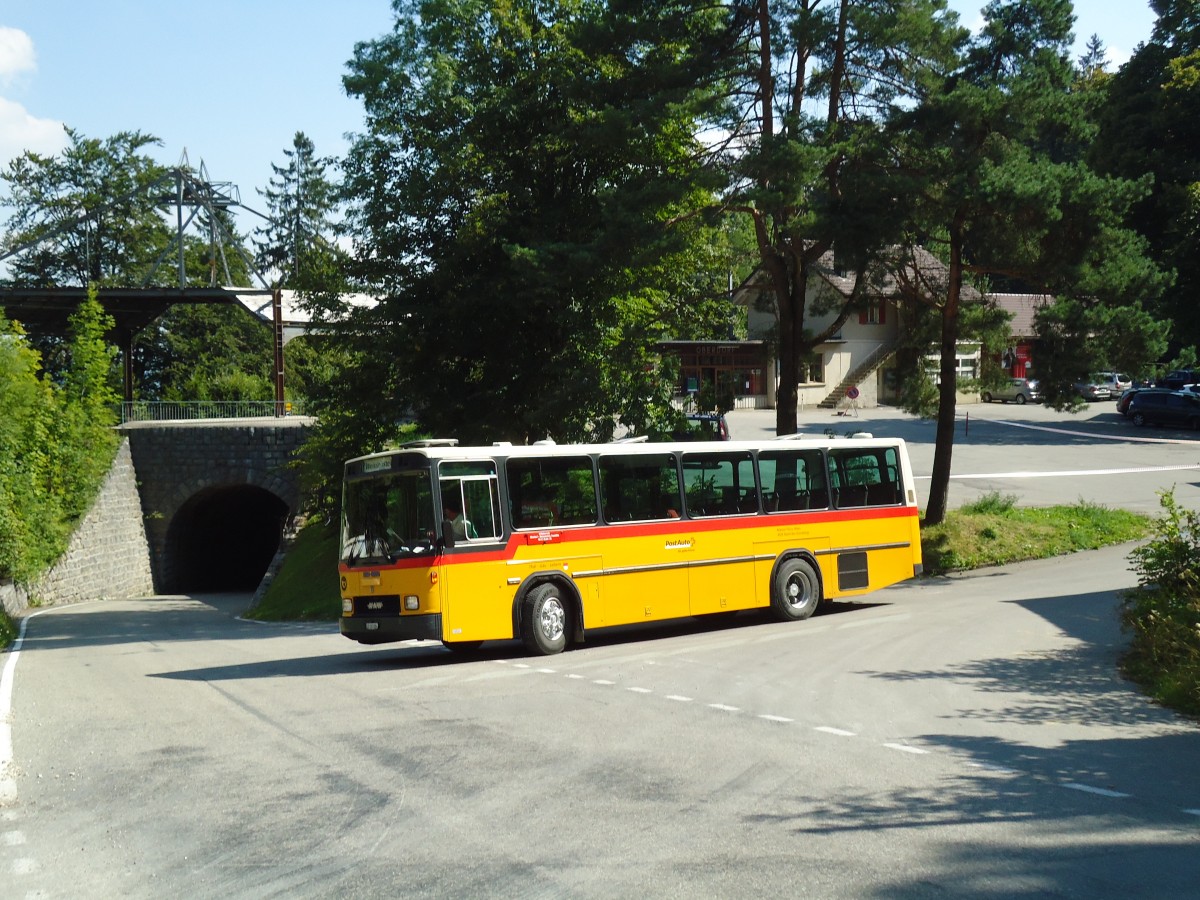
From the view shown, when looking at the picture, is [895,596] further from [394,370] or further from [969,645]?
[394,370]

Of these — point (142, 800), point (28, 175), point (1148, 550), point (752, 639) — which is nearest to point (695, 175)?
point (752, 639)

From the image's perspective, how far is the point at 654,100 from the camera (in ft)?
77.0

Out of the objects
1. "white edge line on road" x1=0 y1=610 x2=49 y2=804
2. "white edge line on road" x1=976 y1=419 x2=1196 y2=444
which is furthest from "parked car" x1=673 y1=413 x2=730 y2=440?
"white edge line on road" x1=976 y1=419 x2=1196 y2=444

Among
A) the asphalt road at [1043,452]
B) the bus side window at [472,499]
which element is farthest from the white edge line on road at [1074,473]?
the bus side window at [472,499]

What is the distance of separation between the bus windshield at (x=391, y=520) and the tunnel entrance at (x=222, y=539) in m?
26.2

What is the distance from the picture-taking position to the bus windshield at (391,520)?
15.6 metres

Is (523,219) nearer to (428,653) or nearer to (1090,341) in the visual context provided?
(1090,341)

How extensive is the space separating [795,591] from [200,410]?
2937 centimetres

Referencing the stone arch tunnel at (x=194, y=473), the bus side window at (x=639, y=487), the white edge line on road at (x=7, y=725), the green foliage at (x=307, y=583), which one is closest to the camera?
the white edge line on road at (x=7, y=725)

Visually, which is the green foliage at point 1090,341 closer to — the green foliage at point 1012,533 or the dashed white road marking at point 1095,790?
the green foliage at point 1012,533

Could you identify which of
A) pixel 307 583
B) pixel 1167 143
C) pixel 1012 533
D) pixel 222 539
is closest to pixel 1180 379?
pixel 1167 143

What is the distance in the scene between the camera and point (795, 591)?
65.0 ft

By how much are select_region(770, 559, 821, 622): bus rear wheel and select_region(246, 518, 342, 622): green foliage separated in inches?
465

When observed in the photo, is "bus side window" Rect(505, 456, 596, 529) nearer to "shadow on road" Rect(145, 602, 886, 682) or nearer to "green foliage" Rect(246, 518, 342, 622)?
"shadow on road" Rect(145, 602, 886, 682)
